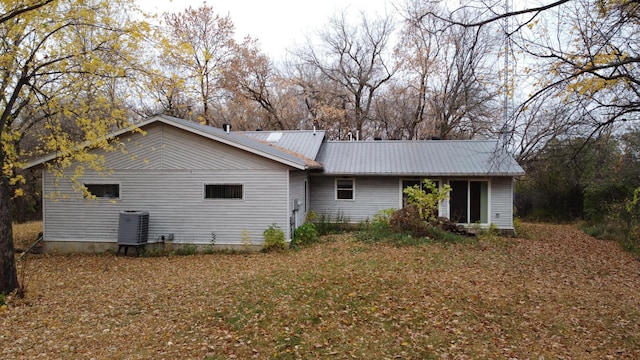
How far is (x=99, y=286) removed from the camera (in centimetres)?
886

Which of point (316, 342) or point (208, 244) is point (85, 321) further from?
point (208, 244)

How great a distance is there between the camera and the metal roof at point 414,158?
1595 cm

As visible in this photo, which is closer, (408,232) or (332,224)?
(408,232)

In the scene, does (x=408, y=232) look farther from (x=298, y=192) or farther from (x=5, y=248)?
(x=5, y=248)

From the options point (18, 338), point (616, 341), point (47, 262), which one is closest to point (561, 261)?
point (616, 341)

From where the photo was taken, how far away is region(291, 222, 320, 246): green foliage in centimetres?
1311

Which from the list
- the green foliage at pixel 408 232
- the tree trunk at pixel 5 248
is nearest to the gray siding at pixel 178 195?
the green foliage at pixel 408 232

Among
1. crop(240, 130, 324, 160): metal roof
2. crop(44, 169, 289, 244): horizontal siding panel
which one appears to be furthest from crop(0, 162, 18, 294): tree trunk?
crop(240, 130, 324, 160): metal roof

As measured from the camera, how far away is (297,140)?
19.3m

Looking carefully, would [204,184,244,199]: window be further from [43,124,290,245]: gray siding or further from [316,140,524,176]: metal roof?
[316,140,524,176]: metal roof

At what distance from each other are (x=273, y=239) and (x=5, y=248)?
21.0 feet

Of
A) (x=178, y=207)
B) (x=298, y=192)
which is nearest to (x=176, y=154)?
(x=178, y=207)

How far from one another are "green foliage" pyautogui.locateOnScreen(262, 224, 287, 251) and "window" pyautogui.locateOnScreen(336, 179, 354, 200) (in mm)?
5199

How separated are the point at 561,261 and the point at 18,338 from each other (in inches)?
486
